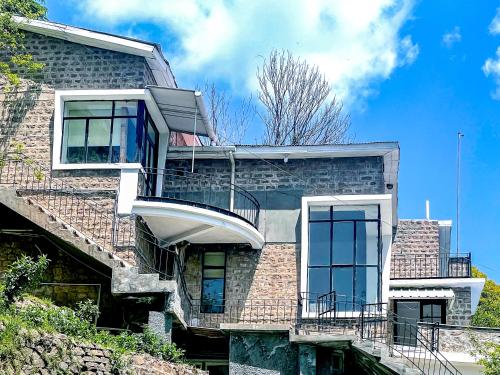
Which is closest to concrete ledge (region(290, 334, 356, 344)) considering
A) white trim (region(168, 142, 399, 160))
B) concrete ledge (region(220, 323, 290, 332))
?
concrete ledge (region(220, 323, 290, 332))

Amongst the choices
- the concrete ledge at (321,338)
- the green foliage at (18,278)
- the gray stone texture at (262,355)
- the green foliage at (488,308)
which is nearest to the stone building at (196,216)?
the gray stone texture at (262,355)

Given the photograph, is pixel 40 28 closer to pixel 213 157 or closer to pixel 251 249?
pixel 213 157

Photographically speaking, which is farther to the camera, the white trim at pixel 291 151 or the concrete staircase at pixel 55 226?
the white trim at pixel 291 151

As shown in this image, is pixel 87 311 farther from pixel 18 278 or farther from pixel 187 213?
pixel 187 213

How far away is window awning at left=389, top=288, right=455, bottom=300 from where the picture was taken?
85.6 ft

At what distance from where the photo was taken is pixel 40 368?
1697 centimetres

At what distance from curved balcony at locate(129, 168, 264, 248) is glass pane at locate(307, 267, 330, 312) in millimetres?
1577

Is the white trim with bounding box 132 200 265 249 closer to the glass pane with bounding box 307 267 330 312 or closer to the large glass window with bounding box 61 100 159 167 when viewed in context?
the large glass window with bounding box 61 100 159 167

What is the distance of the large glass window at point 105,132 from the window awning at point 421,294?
761 centimetres

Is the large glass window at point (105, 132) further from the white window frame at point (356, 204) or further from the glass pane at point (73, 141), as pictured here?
the white window frame at point (356, 204)

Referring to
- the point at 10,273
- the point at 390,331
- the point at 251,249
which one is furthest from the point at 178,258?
the point at 10,273

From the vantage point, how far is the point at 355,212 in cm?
2534

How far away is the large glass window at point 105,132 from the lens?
24453 millimetres

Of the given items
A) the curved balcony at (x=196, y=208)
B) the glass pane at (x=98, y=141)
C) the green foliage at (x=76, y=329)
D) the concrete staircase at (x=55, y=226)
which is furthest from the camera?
the glass pane at (x=98, y=141)
